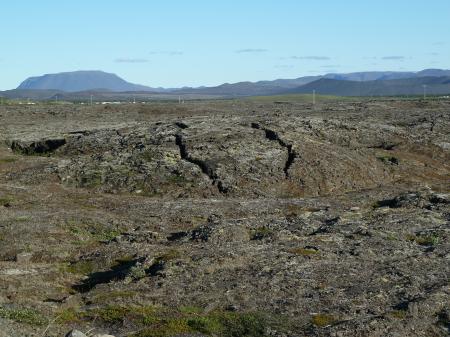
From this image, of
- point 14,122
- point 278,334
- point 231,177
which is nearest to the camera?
point 278,334

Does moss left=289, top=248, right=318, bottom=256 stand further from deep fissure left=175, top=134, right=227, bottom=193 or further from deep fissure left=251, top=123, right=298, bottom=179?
deep fissure left=251, top=123, right=298, bottom=179

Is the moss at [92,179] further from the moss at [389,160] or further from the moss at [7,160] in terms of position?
the moss at [389,160]

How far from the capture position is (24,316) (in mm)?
20547

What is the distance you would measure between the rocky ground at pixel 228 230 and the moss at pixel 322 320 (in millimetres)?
40

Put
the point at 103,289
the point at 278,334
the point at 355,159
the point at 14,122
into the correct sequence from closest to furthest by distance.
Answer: the point at 278,334 < the point at 103,289 < the point at 355,159 < the point at 14,122

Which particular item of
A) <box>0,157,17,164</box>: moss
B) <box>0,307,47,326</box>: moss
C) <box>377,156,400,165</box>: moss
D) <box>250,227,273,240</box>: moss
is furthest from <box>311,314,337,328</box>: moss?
<box>0,157,17,164</box>: moss

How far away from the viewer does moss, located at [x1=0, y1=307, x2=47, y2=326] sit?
20.2m

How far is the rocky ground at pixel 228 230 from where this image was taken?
21.5 meters

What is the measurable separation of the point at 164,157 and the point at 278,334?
1412 inches

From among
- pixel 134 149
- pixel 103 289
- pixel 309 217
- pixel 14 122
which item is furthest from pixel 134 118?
pixel 103 289

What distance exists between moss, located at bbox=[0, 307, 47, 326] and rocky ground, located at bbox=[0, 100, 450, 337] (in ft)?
0.21

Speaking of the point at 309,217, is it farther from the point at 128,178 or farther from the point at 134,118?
the point at 134,118

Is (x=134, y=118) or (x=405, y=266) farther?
(x=134, y=118)

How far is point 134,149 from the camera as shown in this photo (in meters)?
58.0
